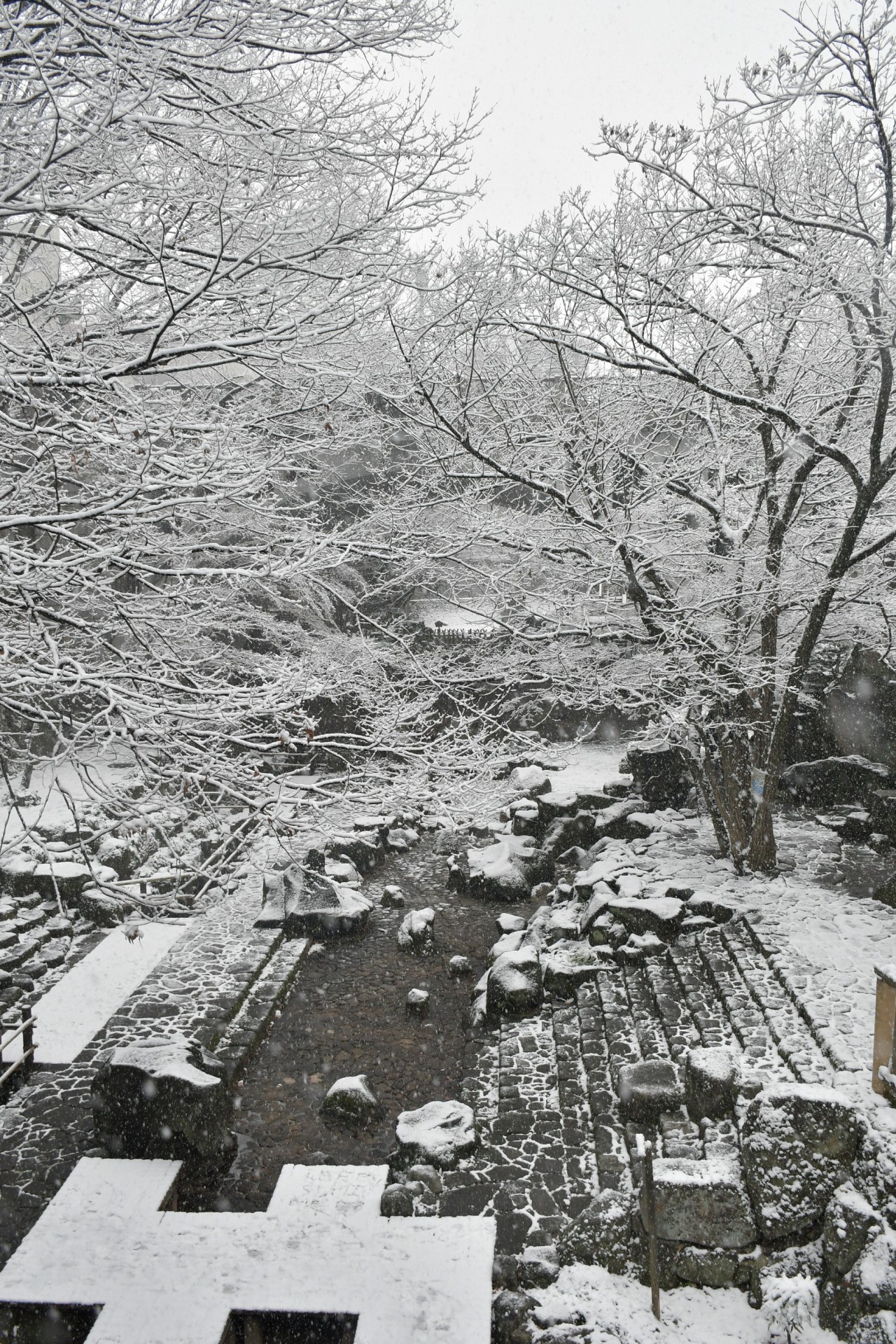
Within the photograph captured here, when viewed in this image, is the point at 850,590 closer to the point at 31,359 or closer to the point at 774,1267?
the point at 774,1267

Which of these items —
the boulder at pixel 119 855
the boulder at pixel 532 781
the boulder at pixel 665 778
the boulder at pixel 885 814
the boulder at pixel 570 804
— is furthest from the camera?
the boulder at pixel 532 781

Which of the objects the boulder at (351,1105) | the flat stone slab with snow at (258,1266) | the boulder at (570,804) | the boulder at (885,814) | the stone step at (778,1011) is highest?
the boulder at (885,814)

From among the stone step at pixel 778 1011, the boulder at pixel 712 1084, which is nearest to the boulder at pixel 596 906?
the stone step at pixel 778 1011

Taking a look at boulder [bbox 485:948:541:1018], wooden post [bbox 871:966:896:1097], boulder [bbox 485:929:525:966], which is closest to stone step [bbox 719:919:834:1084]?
wooden post [bbox 871:966:896:1097]

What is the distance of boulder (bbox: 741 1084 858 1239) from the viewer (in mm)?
5125

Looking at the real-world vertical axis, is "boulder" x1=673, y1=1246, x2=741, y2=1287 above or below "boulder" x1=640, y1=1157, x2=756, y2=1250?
below

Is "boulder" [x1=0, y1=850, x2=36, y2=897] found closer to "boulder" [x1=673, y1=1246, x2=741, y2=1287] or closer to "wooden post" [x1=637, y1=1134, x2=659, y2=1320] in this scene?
"wooden post" [x1=637, y1=1134, x2=659, y2=1320]

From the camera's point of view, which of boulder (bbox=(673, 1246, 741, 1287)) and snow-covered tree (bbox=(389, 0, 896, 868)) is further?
snow-covered tree (bbox=(389, 0, 896, 868))

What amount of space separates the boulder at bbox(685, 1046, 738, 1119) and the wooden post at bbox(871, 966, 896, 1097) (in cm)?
100

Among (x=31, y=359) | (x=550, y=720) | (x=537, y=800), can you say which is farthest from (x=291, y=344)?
(x=550, y=720)

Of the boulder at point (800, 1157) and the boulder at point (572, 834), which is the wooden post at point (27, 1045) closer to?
the boulder at point (800, 1157)

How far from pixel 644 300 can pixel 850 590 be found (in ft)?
17.7

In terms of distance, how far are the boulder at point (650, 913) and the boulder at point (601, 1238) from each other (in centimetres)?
372

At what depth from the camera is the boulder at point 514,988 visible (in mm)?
8711
